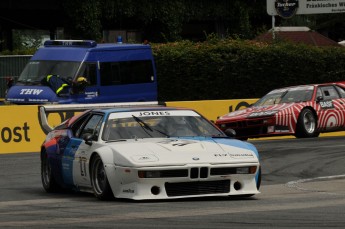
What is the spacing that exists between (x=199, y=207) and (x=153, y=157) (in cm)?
93

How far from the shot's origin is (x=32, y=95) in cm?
2653

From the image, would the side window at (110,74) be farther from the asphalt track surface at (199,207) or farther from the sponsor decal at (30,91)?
the asphalt track surface at (199,207)

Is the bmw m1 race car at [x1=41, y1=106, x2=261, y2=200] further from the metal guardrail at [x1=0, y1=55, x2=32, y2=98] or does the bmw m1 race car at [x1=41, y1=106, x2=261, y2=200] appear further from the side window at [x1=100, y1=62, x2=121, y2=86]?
the metal guardrail at [x1=0, y1=55, x2=32, y2=98]

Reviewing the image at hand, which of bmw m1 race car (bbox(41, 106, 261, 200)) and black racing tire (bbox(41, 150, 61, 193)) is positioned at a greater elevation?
bmw m1 race car (bbox(41, 106, 261, 200))

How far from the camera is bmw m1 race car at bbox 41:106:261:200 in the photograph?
38.6ft

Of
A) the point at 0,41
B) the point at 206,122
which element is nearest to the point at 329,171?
the point at 206,122

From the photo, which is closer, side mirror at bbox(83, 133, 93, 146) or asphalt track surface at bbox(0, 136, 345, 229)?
asphalt track surface at bbox(0, 136, 345, 229)

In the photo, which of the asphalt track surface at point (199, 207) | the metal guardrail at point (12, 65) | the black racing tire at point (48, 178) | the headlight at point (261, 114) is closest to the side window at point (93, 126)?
the asphalt track surface at point (199, 207)

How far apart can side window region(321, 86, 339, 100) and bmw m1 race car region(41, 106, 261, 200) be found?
12950mm

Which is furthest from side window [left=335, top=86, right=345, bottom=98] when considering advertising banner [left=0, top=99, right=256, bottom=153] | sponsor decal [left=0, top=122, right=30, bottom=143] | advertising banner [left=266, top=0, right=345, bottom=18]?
advertising banner [left=266, top=0, right=345, bottom=18]

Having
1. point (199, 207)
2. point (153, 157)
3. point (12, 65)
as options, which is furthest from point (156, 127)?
point (12, 65)

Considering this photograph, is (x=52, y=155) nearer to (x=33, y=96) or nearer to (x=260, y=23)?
(x=33, y=96)

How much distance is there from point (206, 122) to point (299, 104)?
1205 cm

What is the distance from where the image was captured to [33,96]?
26500mm
